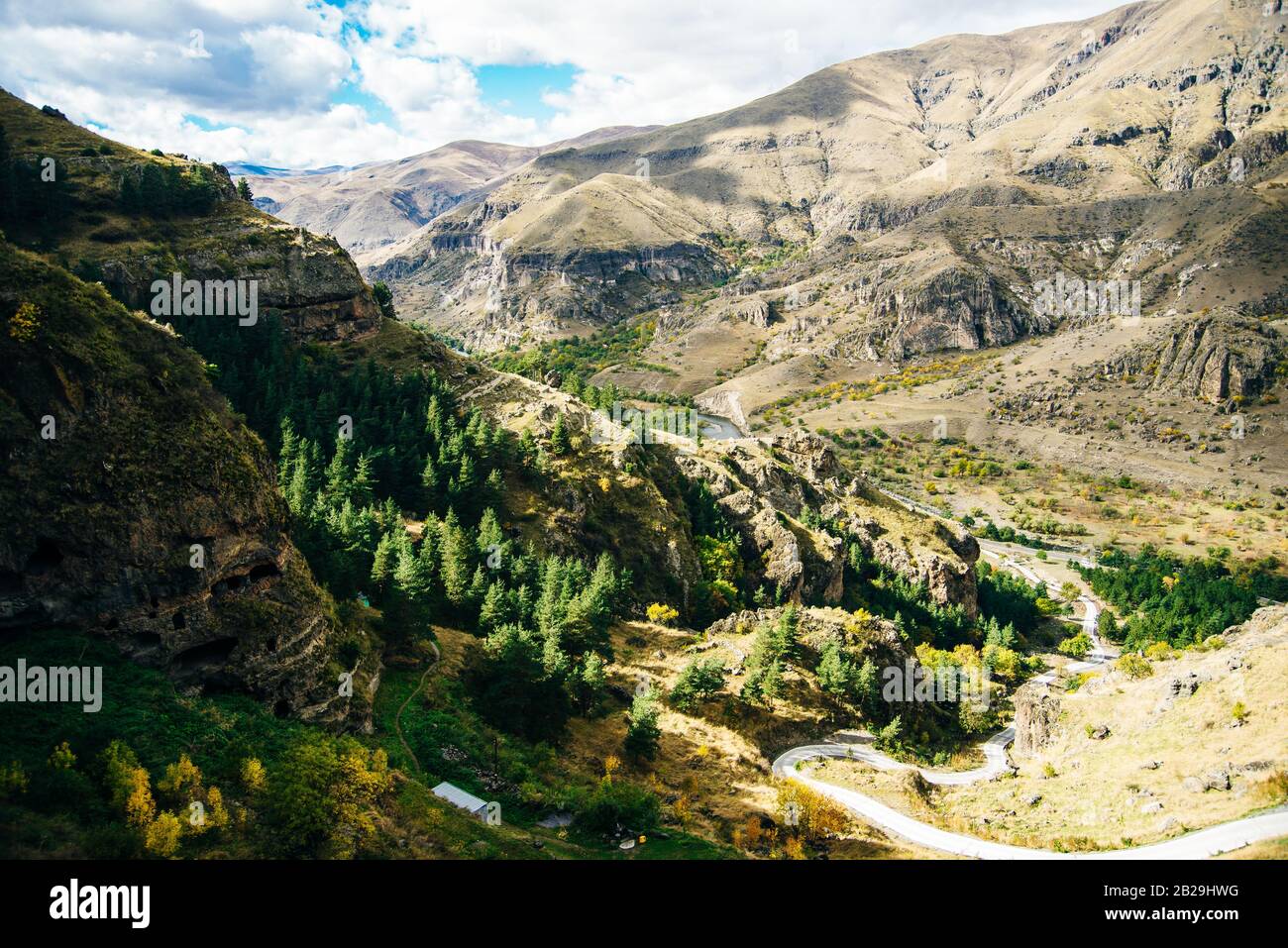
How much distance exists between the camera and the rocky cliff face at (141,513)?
3219 cm

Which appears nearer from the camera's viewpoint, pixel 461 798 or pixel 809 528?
pixel 461 798

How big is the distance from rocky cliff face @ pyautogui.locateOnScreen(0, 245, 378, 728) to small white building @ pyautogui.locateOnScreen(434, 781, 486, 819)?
6.68 metres

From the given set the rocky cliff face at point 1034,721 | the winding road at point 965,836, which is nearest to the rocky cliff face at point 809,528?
the winding road at point 965,836

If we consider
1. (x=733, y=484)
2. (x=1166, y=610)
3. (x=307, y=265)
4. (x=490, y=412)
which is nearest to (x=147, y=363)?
(x=490, y=412)

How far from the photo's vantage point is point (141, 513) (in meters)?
34.2

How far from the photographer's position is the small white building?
123 ft

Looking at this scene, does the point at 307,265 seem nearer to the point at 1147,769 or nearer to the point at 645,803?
the point at 645,803

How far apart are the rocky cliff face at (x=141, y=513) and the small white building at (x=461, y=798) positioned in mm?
6678

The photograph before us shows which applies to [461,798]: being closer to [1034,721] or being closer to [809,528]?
[1034,721]

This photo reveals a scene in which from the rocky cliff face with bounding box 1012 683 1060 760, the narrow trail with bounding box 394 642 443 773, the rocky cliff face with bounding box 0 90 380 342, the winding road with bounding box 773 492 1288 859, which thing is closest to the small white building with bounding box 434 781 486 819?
the narrow trail with bounding box 394 642 443 773

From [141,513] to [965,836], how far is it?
167 feet

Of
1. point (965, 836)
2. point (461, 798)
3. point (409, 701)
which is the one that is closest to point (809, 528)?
point (965, 836)

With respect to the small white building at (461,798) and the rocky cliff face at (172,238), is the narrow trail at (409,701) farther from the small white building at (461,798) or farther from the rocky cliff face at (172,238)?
the rocky cliff face at (172,238)
